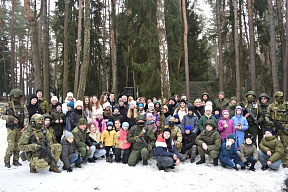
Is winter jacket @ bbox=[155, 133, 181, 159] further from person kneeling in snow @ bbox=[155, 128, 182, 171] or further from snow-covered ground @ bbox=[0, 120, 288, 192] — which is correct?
snow-covered ground @ bbox=[0, 120, 288, 192]

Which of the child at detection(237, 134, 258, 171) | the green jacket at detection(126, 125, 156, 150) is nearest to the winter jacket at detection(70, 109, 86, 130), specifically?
the green jacket at detection(126, 125, 156, 150)

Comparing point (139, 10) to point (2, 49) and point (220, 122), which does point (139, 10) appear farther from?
point (2, 49)

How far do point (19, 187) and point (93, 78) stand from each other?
15531 millimetres

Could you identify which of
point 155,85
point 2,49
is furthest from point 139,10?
point 2,49

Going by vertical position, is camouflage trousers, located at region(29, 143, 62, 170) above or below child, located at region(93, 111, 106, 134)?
below

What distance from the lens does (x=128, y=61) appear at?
1497 centimetres

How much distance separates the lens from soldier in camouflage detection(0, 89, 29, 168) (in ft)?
16.5

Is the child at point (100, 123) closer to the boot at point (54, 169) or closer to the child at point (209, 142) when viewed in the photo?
the boot at point (54, 169)

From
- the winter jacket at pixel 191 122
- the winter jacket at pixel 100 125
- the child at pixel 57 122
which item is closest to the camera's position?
the child at pixel 57 122

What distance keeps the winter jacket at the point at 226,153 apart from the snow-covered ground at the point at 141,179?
0.28m

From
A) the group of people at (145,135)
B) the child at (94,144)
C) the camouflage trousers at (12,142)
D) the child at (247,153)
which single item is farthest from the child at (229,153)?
the camouflage trousers at (12,142)

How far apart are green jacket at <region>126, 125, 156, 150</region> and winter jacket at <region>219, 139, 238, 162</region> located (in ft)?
5.90

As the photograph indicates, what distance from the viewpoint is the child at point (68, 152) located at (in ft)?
16.1

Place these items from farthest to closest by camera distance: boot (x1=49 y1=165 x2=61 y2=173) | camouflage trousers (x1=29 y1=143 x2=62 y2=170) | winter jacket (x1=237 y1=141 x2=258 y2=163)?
winter jacket (x1=237 y1=141 x2=258 y2=163) < boot (x1=49 y1=165 x2=61 y2=173) < camouflage trousers (x1=29 y1=143 x2=62 y2=170)
